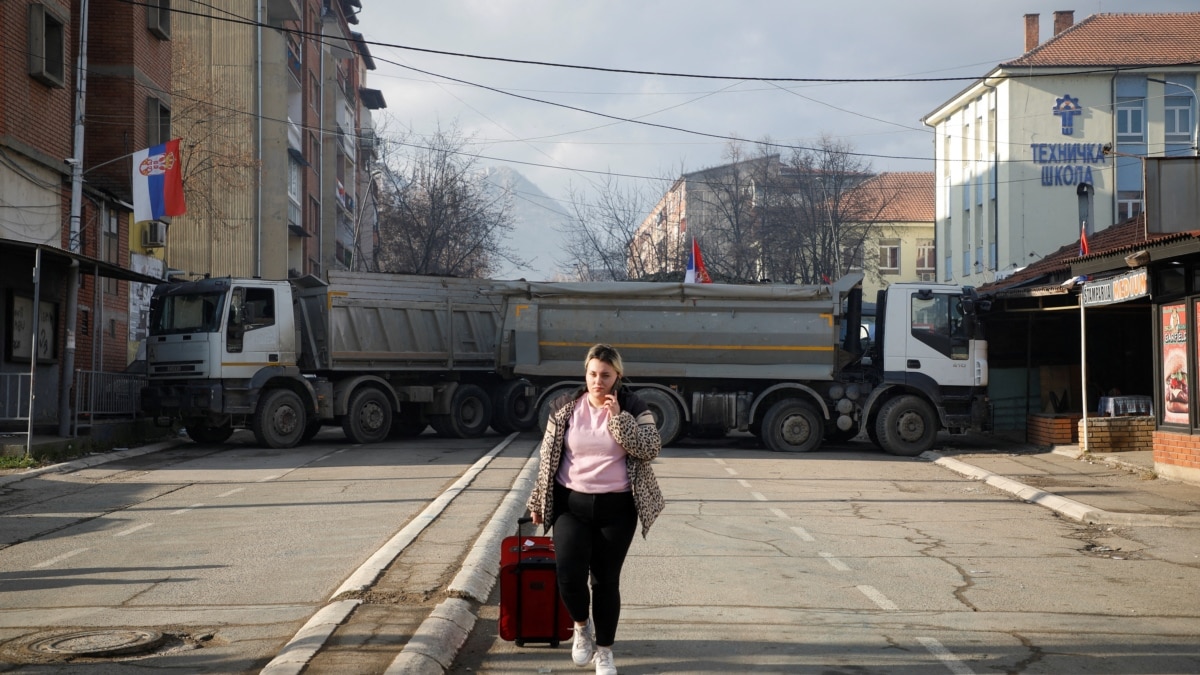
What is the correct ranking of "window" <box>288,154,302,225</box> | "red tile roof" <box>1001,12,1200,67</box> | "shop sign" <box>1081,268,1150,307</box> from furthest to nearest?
"red tile roof" <box>1001,12,1200,67</box>
"window" <box>288,154,302,225</box>
"shop sign" <box>1081,268,1150,307</box>

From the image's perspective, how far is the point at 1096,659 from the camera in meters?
Result: 6.46

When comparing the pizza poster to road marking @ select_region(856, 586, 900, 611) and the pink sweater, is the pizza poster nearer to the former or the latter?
road marking @ select_region(856, 586, 900, 611)

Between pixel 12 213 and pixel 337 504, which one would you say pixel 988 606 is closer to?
pixel 337 504

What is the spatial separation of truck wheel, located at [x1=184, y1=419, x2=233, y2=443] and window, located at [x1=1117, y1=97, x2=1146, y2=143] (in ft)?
127

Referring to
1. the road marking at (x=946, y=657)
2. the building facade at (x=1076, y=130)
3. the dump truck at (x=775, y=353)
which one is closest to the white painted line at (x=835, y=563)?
the road marking at (x=946, y=657)

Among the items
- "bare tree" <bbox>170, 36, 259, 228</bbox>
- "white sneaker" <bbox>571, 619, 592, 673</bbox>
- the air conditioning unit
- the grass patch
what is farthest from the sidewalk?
"bare tree" <bbox>170, 36, 259, 228</bbox>

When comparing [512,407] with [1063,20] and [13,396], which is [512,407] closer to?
[13,396]

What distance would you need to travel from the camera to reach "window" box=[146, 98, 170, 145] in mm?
26891

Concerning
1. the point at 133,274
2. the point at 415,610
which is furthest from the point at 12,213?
the point at 415,610

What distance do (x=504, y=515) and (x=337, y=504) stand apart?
8.71 feet

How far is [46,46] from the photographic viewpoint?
2283 cm

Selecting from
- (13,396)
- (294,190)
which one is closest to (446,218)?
(294,190)

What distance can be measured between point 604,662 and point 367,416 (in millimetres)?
18384

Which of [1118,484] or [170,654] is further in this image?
[1118,484]
